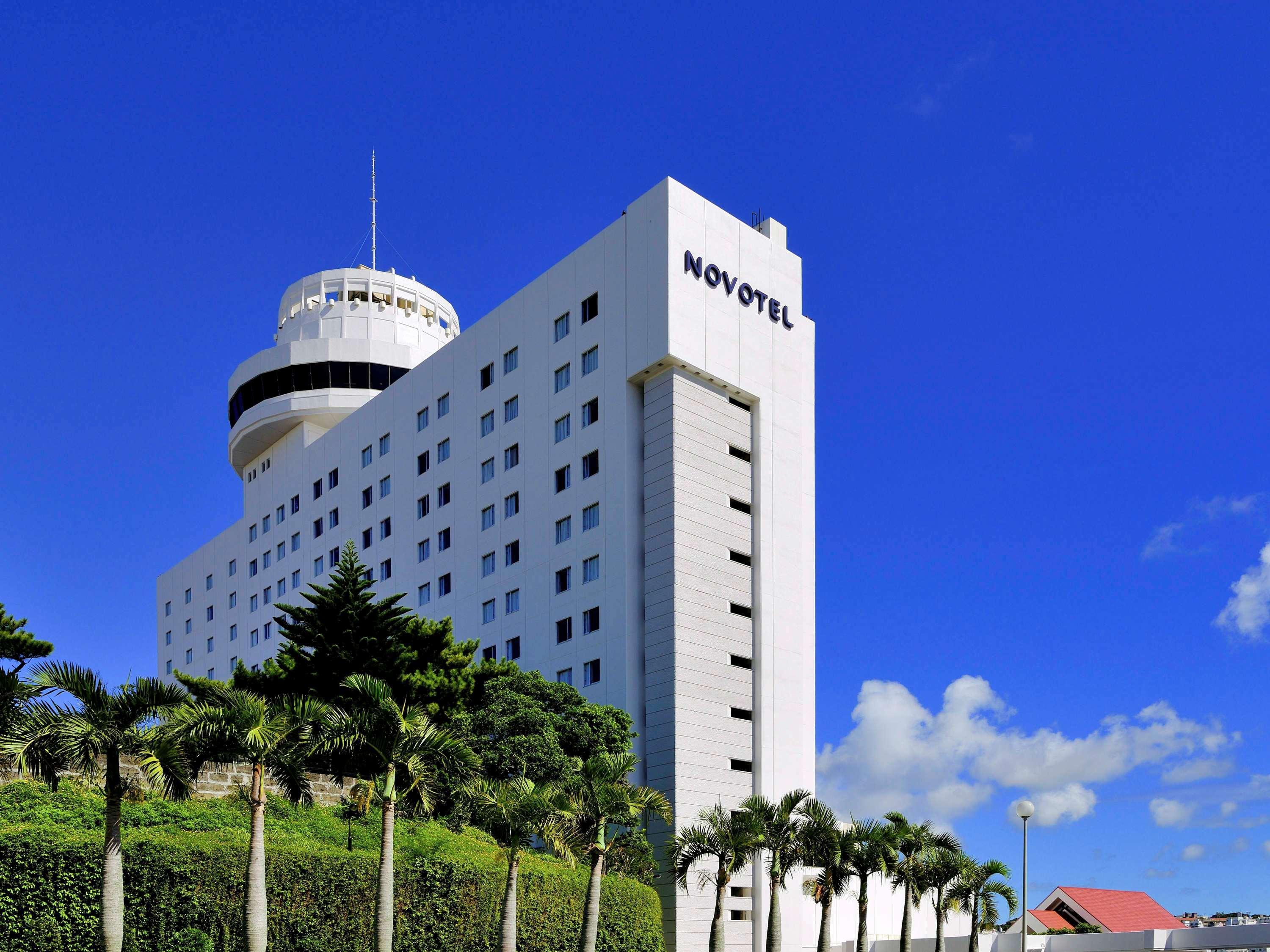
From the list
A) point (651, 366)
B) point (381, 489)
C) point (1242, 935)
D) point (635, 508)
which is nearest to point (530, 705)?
point (635, 508)

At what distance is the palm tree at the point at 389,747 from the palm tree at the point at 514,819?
2203 millimetres

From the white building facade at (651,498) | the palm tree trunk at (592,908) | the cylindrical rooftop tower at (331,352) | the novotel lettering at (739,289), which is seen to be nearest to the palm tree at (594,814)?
the palm tree trunk at (592,908)

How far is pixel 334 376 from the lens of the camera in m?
79.2

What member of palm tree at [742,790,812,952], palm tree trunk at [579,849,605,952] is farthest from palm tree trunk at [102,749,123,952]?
palm tree at [742,790,812,952]

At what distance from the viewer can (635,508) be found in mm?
53500

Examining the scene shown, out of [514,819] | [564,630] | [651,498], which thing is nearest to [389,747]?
[514,819]

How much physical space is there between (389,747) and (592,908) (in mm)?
9168

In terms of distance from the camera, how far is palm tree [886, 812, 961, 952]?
148 feet

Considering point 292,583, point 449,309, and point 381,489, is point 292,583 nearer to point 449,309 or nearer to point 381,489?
point 381,489

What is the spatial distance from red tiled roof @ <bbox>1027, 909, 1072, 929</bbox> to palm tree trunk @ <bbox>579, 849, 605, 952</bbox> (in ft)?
220

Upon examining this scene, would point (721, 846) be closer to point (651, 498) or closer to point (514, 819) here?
point (514, 819)

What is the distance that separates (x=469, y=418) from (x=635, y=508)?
13945 mm

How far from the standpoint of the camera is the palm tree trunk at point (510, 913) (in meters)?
31.0

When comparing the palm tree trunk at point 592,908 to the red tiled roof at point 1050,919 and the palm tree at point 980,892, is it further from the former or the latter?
the red tiled roof at point 1050,919
